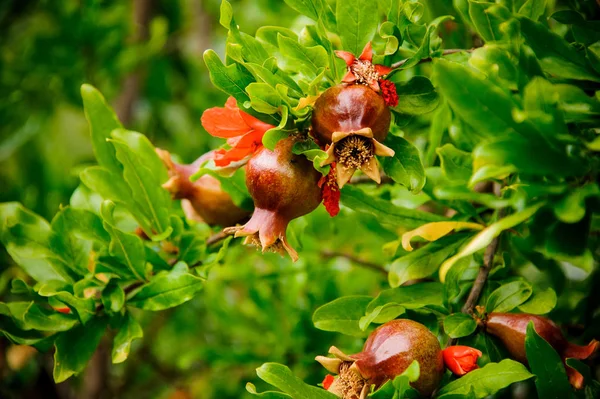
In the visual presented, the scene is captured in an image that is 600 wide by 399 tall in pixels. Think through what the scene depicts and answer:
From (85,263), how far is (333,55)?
450 mm

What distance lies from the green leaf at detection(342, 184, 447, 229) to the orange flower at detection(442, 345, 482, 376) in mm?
188

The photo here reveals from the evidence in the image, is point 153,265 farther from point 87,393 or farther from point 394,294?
point 87,393

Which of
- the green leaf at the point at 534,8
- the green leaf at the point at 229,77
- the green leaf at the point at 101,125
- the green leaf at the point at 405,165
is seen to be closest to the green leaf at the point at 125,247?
the green leaf at the point at 101,125

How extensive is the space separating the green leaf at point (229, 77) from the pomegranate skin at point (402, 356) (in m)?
0.31

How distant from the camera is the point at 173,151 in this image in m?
1.89

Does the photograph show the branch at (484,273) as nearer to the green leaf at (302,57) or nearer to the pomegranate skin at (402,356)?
the pomegranate skin at (402,356)

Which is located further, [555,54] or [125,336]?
[125,336]

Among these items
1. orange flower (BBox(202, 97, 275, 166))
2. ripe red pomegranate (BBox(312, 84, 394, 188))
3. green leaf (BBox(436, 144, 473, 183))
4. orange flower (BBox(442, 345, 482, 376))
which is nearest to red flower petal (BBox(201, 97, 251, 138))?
orange flower (BBox(202, 97, 275, 166))

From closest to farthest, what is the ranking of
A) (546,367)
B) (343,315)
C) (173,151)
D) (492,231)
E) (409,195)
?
(492,231) → (546,367) → (343,315) → (409,195) → (173,151)

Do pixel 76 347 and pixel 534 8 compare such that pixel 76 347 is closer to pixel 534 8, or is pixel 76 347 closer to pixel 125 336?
pixel 125 336

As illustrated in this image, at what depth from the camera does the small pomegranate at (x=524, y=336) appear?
2.20 feet

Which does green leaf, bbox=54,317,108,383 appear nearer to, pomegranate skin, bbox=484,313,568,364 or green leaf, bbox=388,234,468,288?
green leaf, bbox=388,234,468,288

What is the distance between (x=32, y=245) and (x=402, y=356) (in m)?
0.55

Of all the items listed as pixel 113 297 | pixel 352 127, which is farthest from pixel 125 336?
pixel 352 127
